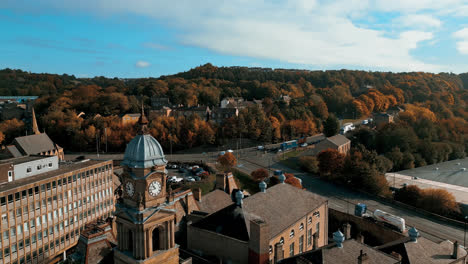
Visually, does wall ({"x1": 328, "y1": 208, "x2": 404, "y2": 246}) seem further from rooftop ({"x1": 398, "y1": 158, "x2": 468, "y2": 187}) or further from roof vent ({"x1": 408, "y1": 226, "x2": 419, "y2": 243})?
rooftop ({"x1": 398, "y1": 158, "x2": 468, "y2": 187})

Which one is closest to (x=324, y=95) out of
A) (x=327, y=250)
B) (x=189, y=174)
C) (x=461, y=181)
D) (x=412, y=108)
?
(x=412, y=108)

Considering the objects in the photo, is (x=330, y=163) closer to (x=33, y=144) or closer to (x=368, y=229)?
(x=368, y=229)

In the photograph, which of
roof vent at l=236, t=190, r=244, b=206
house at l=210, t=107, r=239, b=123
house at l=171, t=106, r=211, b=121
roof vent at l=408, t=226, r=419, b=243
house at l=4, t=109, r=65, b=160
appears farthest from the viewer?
house at l=171, t=106, r=211, b=121

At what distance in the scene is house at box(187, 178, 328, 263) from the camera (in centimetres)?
2069

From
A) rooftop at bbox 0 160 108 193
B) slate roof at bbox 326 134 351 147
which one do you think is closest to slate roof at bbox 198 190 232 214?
rooftop at bbox 0 160 108 193

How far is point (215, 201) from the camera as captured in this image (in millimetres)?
30797

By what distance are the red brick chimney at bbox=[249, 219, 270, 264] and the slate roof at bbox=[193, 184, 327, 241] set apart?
1.03 meters

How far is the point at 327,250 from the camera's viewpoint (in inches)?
794

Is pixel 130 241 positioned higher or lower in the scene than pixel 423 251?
higher

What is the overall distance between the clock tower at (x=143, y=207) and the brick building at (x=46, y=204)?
1083 inches

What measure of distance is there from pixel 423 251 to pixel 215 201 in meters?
17.4

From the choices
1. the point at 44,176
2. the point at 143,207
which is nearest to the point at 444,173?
the point at 143,207

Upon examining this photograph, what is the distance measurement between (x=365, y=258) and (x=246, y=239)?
7422 mm

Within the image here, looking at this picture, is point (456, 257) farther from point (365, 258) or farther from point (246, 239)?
point (246, 239)
